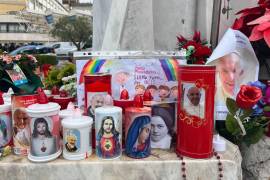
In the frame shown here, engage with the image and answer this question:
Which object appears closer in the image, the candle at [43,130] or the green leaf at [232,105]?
the candle at [43,130]

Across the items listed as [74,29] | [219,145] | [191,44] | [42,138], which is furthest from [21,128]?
[74,29]

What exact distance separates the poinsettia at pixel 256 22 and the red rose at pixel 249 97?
0.34 metres

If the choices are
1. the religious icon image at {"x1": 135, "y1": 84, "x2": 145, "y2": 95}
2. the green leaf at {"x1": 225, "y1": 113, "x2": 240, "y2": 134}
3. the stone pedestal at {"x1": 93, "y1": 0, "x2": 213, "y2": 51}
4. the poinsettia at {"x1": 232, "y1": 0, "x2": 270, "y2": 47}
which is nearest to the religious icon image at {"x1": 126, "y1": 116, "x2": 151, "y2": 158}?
the religious icon image at {"x1": 135, "y1": 84, "x2": 145, "y2": 95}

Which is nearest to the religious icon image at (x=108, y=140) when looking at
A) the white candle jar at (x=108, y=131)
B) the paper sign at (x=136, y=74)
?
the white candle jar at (x=108, y=131)

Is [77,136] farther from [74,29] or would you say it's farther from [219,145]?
[74,29]

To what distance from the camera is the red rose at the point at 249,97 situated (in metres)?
1.27

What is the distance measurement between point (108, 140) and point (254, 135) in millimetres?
685

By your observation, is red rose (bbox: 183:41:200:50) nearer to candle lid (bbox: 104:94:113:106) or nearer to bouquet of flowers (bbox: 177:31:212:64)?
bouquet of flowers (bbox: 177:31:212:64)

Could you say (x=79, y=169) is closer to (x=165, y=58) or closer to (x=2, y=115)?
(x=2, y=115)

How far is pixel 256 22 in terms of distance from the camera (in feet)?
5.13

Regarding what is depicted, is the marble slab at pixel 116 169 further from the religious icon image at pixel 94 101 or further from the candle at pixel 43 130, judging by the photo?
the religious icon image at pixel 94 101

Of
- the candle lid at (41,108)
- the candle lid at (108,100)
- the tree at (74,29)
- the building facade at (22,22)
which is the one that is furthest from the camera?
the building facade at (22,22)

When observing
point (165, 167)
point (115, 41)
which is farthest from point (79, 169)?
point (115, 41)

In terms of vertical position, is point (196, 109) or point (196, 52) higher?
point (196, 52)
